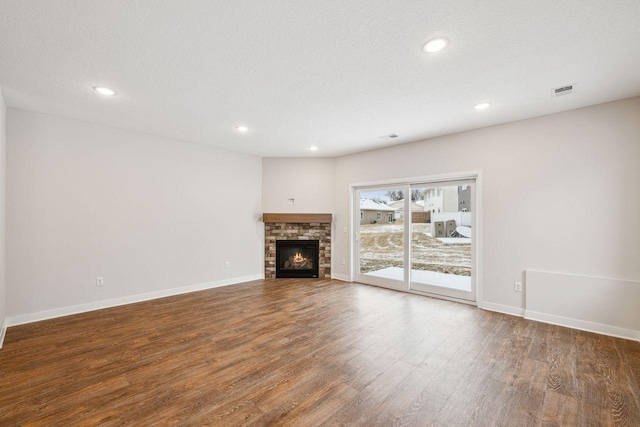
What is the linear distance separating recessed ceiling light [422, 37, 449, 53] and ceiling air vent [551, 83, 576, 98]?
1689 mm

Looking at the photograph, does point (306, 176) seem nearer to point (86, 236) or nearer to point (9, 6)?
point (86, 236)

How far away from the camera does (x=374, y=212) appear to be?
5.58 metres

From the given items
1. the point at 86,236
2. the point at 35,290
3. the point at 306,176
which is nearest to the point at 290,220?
the point at 306,176

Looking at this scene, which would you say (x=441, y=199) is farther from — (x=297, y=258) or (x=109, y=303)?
(x=109, y=303)

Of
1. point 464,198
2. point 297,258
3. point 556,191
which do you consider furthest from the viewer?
point 297,258

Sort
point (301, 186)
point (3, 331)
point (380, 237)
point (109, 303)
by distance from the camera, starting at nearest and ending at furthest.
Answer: point (3, 331), point (109, 303), point (380, 237), point (301, 186)

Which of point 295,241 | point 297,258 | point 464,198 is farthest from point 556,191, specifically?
point 297,258

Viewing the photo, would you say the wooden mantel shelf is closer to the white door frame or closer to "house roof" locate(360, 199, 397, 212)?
the white door frame

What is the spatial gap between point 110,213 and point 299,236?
3416mm

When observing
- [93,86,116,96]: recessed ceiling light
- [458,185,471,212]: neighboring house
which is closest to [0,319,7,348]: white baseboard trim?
[93,86,116,96]: recessed ceiling light

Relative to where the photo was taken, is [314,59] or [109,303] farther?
[109,303]

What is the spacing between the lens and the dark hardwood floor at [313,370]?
1866mm

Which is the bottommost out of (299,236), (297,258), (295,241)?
(297,258)

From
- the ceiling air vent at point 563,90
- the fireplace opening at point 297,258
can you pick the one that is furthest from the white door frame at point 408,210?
→ the ceiling air vent at point 563,90
